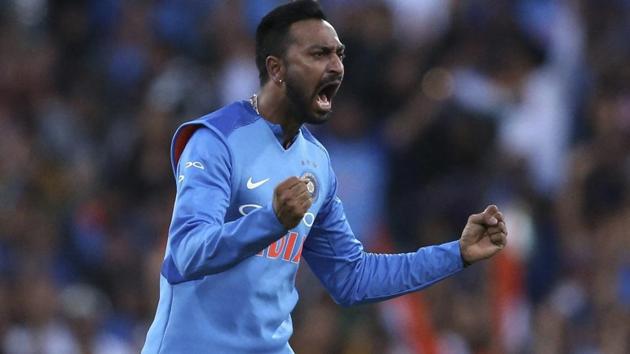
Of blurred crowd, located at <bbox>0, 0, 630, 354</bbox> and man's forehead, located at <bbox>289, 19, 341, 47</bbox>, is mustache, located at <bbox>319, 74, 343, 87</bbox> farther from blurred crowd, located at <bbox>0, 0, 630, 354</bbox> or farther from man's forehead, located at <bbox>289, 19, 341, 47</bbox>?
blurred crowd, located at <bbox>0, 0, 630, 354</bbox>

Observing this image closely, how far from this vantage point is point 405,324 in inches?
360

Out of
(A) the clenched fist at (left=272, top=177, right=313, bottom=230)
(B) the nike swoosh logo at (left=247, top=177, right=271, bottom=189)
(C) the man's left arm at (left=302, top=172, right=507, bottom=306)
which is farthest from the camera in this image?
(C) the man's left arm at (left=302, top=172, right=507, bottom=306)

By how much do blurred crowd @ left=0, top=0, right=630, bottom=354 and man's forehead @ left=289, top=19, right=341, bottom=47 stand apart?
3895mm

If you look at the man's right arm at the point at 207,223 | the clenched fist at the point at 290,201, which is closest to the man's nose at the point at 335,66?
the man's right arm at the point at 207,223

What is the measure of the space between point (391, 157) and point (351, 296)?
14.3 ft

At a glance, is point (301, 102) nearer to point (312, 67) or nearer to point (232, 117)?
point (312, 67)

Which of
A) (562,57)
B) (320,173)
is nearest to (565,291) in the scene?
(562,57)

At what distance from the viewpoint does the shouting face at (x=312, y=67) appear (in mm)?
4969

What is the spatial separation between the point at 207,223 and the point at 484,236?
1082 mm

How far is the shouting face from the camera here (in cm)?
497

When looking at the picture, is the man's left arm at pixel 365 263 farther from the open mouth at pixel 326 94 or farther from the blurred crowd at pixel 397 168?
the blurred crowd at pixel 397 168

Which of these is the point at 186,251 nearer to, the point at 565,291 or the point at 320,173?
the point at 320,173

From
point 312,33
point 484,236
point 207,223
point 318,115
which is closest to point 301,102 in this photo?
point 318,115

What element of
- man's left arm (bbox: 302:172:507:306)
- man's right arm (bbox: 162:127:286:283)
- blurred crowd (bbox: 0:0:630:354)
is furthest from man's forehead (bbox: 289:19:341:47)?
blurred crowd (bbox: 0:0:630:354)
